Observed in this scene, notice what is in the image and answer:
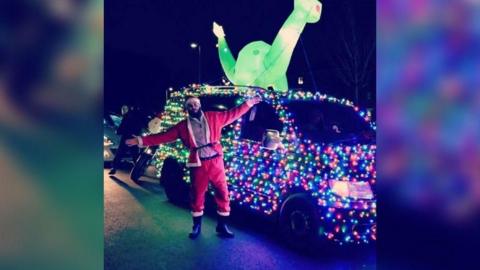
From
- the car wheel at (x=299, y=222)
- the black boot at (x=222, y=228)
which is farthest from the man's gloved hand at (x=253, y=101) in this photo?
the black boot at (x=222, y=228)

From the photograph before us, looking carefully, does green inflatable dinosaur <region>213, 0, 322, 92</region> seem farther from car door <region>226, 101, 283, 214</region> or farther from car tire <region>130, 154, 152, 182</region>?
car door <region>226, 101, 283, 214</region>

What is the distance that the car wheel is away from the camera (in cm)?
561

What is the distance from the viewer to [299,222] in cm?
584

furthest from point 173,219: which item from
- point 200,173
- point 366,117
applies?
point 366,117

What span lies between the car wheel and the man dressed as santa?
88 centimetres

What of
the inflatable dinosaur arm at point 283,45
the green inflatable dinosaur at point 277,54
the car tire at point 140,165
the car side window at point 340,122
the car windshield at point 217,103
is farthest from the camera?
the inflatable dinosaur arm at point 283,45

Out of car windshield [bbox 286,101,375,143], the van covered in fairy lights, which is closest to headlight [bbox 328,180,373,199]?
→ the van covered in fairy lights

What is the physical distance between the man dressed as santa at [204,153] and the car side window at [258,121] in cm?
26

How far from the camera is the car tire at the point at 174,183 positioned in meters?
8.30

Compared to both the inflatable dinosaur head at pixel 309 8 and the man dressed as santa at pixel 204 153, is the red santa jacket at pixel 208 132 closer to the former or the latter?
the man dressed as santa at pixel 204 153
